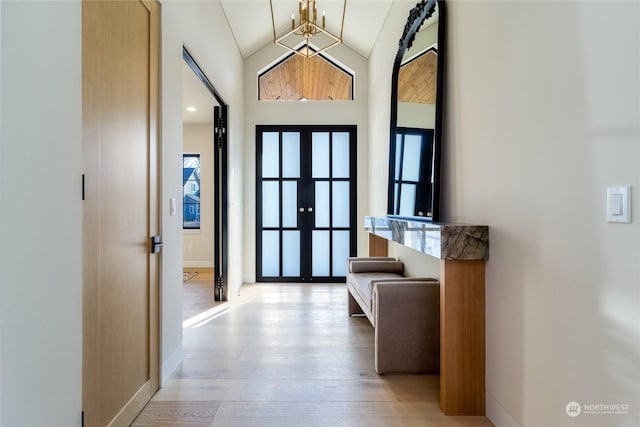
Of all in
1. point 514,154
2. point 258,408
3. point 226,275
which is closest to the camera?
point 514,154

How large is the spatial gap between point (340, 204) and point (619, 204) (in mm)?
4260

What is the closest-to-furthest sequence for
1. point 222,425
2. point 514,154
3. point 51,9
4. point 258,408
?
point 51,9 → point 514,154 → point 222,425 → point 258,408

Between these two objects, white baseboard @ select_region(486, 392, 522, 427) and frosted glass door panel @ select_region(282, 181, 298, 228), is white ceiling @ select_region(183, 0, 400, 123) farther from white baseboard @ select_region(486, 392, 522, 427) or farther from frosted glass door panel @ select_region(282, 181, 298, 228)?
white baseboard @ select_region(486, 392, 522, 427)

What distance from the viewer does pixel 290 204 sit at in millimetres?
5227

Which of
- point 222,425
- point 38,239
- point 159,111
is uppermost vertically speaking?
point 159,111

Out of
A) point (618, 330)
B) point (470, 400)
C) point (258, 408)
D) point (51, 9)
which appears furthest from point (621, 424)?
point (51, 9)

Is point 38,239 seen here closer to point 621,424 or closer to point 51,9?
point 51,9

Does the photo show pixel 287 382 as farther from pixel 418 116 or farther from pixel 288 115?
pixel 288 115

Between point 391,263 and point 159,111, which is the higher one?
→ point 159,111

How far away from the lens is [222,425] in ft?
5.64

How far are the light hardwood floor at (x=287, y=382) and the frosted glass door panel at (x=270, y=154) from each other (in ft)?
8.08

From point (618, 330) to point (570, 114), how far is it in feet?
2.48

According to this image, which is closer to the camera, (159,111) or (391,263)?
(159,111)

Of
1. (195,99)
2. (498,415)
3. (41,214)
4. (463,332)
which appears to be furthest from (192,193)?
(498,415)
